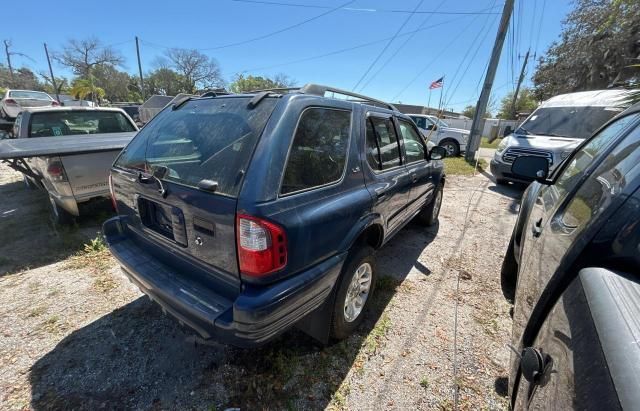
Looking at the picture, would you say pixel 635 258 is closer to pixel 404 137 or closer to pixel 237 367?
pixel 237 367

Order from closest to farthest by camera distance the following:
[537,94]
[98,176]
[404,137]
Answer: [404,137], [98,176], [537,94]

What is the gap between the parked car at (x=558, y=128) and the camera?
6.04m

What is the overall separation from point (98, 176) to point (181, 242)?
2891 millimetres

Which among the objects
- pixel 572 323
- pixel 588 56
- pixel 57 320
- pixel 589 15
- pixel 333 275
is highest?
pixel 589 15

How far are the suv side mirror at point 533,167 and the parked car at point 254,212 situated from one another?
3.75 feet

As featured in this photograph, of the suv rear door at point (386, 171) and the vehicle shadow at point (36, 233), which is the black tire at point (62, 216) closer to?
the vehicle shadow at point (36, 233)

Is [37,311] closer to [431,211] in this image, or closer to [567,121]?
[431,211]

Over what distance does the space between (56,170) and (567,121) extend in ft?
31.5

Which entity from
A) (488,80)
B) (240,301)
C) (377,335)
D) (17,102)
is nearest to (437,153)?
(377,335)

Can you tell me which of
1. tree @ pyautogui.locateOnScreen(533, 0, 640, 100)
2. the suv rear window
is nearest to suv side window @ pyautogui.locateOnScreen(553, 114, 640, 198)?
the suv rear window

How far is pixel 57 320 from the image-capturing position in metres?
2.49

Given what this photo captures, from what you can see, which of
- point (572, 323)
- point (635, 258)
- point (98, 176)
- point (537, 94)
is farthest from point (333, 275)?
point (537, 94)

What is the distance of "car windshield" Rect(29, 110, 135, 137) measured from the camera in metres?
4.85

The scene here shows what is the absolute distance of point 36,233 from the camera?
4.06 m
